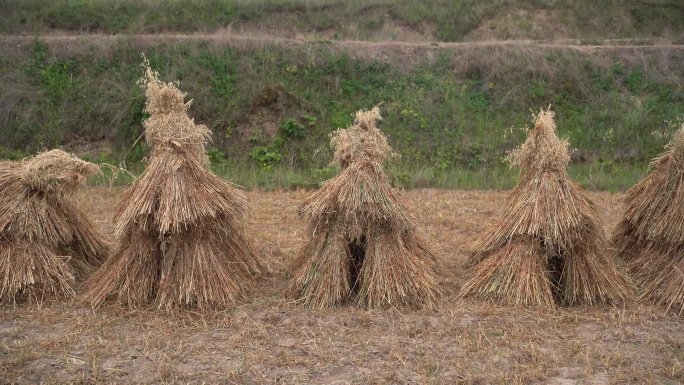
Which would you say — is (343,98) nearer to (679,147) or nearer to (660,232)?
(679,147)

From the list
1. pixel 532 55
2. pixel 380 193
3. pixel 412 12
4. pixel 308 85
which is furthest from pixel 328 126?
pixel 380 193

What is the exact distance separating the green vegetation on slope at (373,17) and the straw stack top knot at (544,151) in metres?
15.1

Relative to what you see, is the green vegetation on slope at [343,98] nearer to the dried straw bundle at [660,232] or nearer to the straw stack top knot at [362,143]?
the dried straw bundle at [660,232]

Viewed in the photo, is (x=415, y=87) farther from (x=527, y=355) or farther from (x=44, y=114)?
(x=527, y=355)

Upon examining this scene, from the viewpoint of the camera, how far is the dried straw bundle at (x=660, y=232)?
790 centimetres

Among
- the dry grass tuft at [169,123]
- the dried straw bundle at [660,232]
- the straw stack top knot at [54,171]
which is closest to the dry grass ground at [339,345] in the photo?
the dried straw bundle at [660,232]

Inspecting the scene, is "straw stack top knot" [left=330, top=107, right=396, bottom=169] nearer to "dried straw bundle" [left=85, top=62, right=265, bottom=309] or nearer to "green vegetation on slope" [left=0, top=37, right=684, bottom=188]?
"dried straw bundle" [left=85, top=62, right=265, bottom=309]

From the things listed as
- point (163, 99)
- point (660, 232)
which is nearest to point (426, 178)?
point (660, 232)

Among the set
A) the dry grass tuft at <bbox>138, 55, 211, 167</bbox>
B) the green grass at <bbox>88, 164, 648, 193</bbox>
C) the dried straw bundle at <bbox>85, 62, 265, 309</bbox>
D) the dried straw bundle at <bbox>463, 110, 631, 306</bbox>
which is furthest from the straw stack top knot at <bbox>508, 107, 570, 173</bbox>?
the green grass at <bbox>88, 164, 648, 193</bbox>

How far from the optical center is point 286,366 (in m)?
6.39

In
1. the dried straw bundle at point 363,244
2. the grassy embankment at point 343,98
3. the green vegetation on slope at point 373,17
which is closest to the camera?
the dried straw bundle at point 363,244

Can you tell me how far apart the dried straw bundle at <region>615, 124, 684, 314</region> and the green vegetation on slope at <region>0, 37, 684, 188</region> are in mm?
6738

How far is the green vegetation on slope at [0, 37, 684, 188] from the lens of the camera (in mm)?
16953

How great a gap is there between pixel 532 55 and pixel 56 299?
1551cm
